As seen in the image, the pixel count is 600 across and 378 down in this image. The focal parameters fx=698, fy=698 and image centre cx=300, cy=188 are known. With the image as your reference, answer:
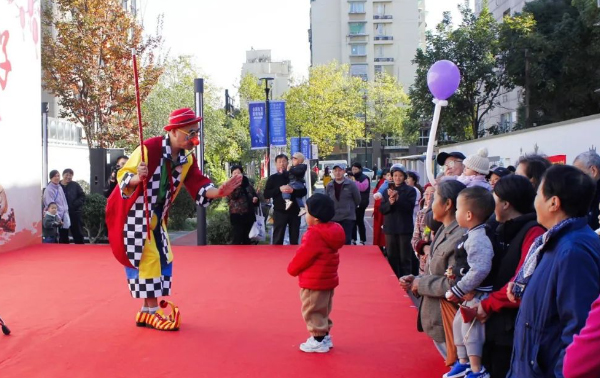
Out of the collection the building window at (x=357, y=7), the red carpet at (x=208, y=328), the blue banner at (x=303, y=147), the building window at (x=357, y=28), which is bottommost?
the red carpet at (x=208, y=328)

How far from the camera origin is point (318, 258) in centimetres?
492

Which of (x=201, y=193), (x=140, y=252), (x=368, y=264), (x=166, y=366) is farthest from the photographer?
(x=368, y=264)

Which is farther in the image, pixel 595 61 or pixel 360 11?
pixel 360 11

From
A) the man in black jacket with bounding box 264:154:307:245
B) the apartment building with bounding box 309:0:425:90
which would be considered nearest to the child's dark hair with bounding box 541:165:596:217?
the man in black jacket with bounding box 264:154:307:245

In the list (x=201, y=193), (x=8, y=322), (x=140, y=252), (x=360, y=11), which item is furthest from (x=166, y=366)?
(x=360, y=11)

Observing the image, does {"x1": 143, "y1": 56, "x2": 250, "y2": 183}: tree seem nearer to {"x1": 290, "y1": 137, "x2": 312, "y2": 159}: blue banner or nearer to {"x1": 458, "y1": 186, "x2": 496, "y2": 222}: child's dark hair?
{"x1": 290, "y1": 137, "x2": 312, "y2": 159}: blue banner

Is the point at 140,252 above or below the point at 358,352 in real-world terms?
above

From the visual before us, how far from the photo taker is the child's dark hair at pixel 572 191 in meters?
2.54

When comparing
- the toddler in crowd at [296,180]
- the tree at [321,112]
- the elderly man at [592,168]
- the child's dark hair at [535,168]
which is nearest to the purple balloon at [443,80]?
the elderly man at [592,168]

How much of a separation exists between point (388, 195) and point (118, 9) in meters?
15.8

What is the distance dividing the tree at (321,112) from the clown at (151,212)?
42963 millimetres

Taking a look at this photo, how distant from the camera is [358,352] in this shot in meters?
5.14

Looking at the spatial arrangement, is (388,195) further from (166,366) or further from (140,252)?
(166,366)

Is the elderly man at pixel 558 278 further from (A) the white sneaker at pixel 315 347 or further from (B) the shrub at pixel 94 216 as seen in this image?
(B) the shrub at pixel 94 216
